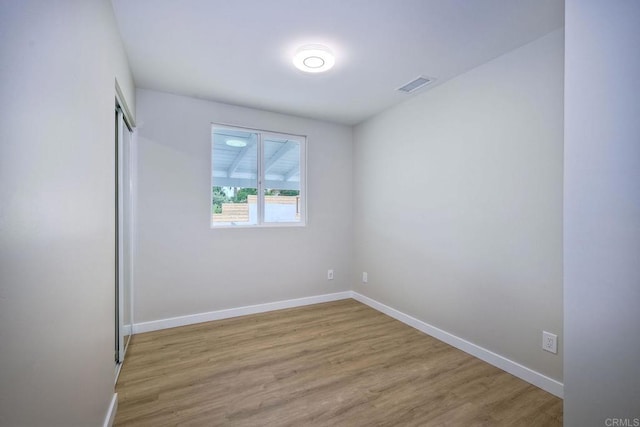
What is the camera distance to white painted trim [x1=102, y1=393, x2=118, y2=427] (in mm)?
1612

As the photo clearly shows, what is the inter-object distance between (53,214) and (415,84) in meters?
2.99

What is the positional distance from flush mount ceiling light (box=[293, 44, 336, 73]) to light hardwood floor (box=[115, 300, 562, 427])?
2561 millimetres

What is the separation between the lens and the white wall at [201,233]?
3051 mm

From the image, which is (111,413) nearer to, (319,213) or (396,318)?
(396,318)

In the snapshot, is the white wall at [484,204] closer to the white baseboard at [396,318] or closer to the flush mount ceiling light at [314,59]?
the white baseboard at [396,318]

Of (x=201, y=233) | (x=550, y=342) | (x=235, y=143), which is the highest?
(x=235, y=143)

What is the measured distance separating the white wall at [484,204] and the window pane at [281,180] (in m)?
1.20

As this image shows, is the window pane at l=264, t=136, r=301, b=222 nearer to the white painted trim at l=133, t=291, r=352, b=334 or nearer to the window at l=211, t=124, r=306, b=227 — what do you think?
the window at l=211, t=124, r=306, b=227

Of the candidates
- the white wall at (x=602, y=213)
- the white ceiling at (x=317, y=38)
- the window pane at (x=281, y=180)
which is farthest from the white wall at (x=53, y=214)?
the window pane at (x=281, y=180)

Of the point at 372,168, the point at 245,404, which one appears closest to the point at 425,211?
the point at 372,168

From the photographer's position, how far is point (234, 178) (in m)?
3.57

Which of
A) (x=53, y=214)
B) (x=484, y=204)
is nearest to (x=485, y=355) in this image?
(x=484, y=204)

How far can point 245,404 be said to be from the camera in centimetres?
190

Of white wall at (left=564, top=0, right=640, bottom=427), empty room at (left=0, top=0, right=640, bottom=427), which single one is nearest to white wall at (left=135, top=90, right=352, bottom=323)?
empty room at (left=0, top=0, right=640, bottom=427)
